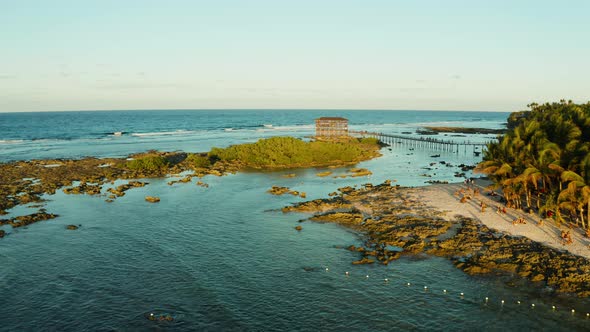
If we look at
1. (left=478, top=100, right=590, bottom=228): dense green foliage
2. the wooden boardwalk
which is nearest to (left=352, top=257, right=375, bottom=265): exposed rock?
(left=478, top=100, right=590, bottom=228): dense green foliage

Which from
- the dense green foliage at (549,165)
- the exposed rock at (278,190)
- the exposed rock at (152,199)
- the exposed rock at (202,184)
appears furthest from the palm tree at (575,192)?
the exposed rock at (202,184)

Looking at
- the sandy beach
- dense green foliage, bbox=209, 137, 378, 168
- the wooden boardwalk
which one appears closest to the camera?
the sandy beach

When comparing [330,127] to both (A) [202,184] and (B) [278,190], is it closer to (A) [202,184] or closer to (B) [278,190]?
(A) [202,184]

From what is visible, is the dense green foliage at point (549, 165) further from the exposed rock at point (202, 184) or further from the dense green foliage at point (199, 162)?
the dense green foliage at point (199, 162)

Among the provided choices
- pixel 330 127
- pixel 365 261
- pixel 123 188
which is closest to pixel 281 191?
pixel 123 188

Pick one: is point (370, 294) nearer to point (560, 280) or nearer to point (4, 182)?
point (560, 280)

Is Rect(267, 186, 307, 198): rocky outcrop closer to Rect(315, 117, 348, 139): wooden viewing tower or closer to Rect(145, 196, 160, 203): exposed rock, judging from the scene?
Rect(145, 196, 160, 203): exposed rock
